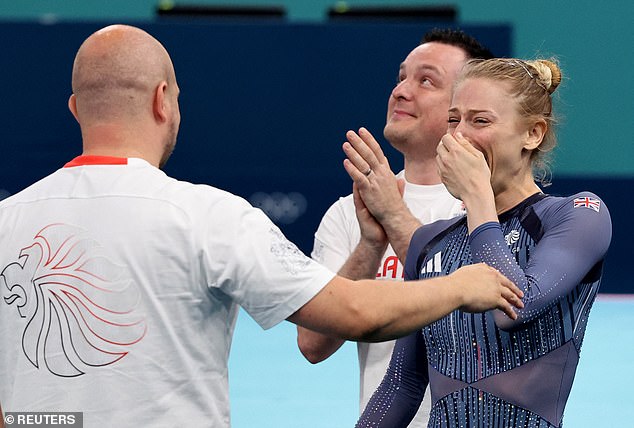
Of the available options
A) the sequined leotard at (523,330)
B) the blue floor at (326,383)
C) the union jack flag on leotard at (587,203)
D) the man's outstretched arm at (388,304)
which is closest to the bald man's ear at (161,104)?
the man's outstretched arm at (388,304)

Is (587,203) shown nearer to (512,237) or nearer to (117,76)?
(512,237)

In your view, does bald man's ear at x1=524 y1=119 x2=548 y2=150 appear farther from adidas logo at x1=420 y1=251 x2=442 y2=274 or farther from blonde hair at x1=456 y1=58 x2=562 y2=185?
adidas logo at x1=420 y1=251 x2=442 y2=274

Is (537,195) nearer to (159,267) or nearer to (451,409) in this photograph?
(451,409)

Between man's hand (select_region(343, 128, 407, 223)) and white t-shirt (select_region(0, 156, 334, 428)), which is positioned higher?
man's hand (select_region(343, 128, 407, 223))

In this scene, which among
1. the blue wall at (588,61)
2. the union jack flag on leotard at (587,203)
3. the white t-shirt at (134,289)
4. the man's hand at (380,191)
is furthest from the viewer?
the blue wall at (588,61)

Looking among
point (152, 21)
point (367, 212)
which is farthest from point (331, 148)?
point (367, 212)

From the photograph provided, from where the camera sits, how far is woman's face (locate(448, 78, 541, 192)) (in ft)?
9.76

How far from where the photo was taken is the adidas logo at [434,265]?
302cm

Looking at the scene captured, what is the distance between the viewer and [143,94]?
8.38 feet

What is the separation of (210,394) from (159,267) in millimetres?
320
